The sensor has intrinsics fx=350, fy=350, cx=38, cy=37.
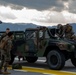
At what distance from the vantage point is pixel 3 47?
13.4 meters

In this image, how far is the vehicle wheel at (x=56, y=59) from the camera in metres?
15.1

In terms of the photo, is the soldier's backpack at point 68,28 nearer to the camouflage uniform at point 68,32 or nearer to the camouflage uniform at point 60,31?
the camouflage uniform at point 68,32

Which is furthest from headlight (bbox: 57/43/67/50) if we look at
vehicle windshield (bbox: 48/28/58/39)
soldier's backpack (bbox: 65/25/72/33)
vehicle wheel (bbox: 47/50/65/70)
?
soldier's backpack (bbox: 65/25/72/33)

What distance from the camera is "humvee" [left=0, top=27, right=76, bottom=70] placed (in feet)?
49.9

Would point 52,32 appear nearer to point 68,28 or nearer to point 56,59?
point 68,28

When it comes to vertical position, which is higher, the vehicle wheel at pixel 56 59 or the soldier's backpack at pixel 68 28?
the soldier's backpack at pixel 68 28

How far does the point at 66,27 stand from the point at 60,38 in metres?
0.94

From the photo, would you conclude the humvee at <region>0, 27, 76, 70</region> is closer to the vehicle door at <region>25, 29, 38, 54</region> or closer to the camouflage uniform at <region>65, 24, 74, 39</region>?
the vehicle door at <region>25, 29, 38, 54</region>

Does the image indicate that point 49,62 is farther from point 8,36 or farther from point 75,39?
point 8,36

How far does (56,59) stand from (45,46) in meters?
0.87

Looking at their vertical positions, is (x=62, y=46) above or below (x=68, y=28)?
below

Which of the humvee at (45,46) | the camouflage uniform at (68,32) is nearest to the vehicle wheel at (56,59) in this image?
the humvee at (45,46)

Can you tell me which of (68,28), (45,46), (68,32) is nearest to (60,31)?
(68,32)

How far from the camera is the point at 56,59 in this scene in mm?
15375
